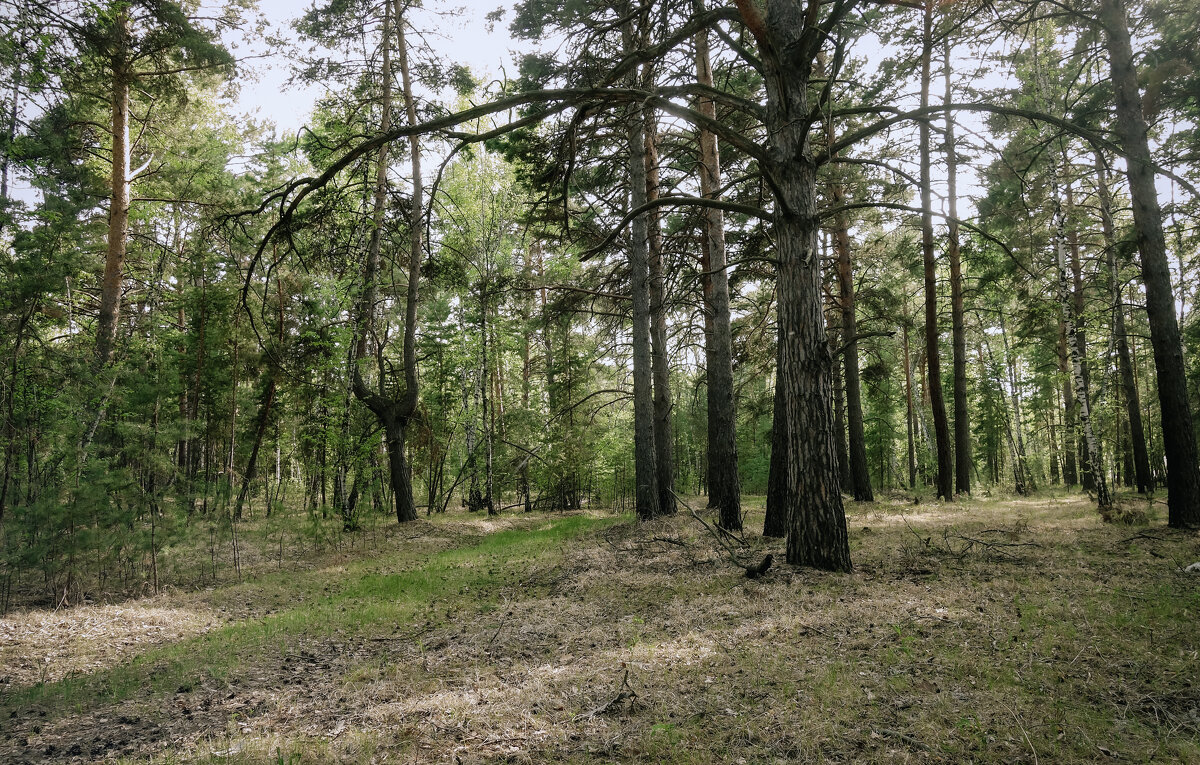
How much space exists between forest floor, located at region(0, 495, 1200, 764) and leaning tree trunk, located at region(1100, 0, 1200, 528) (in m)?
0.87

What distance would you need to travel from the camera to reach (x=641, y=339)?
12.6 meters

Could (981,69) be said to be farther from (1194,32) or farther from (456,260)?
(456,260)

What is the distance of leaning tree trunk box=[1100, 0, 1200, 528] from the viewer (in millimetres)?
8164

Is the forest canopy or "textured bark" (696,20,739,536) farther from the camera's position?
"textured bark" (696,20,739,536)

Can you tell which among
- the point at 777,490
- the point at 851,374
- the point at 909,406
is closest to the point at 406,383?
the point at 777,490

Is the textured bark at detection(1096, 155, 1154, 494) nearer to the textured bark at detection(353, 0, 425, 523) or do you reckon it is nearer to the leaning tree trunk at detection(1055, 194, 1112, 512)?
the leaning tree trunk at detection(1055, 194, 1112, 512)

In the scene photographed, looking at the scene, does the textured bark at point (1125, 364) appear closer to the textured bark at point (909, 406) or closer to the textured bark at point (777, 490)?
the textured bark at point (777, 490)

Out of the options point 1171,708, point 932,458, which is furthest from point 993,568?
point 932,458

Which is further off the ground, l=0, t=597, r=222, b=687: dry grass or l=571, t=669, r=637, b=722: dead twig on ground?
l=571, t=669, r=637, b=722: dead twig on ground

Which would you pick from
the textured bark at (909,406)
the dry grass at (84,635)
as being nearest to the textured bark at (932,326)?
the textured bark at (909,406)

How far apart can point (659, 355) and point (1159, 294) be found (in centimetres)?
891

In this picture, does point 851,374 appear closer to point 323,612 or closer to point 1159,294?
point 1159,294

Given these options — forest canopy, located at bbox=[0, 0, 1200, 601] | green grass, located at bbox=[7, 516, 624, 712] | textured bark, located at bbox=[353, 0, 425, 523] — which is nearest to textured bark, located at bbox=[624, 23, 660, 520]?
forest canopy, located at bbox=[0, 0, 1200, 601]

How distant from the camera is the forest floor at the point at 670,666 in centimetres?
306
